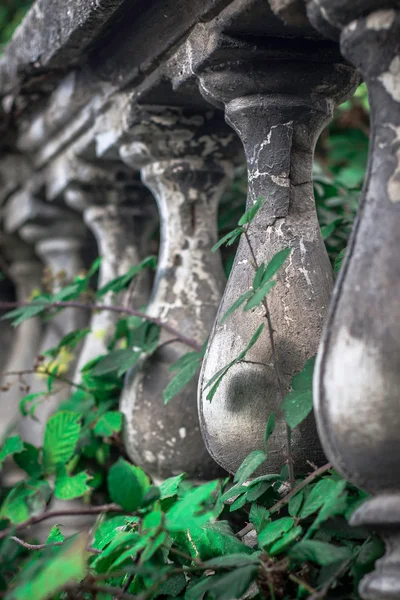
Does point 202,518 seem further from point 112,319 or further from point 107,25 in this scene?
point 112,319

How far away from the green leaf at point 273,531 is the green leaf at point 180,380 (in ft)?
1.13

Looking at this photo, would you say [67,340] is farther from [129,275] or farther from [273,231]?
[273,231]

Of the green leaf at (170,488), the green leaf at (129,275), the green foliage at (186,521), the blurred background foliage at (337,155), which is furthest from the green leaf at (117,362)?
the blurred background foliage at (337,155)

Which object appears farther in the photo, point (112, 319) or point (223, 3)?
point (112, 319)

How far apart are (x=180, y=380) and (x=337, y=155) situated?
2.45m

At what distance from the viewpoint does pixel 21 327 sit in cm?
288

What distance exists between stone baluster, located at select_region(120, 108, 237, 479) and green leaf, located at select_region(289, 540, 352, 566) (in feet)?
2.09

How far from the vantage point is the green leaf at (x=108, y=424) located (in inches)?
61.6

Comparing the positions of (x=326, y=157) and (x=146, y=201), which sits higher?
(x=326, y=157)

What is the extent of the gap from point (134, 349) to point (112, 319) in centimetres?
44

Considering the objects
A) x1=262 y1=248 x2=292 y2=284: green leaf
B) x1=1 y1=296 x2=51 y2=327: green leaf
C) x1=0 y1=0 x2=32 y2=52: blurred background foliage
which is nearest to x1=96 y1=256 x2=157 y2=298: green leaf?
x1=1 y1=296 x2=51 y2=327: green leaf

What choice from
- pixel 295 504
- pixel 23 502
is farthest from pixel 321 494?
pixel 23 502

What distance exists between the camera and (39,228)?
2.44 m

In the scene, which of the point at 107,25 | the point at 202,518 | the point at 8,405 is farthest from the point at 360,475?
the point at 8,405
